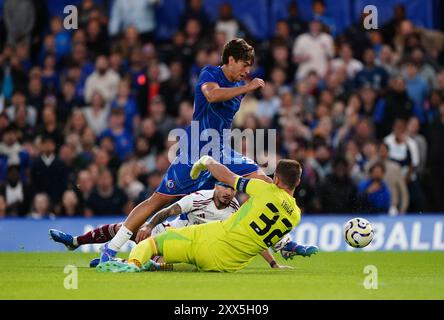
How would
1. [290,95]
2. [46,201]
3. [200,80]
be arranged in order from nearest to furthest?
[200,80]
[46,201]
[290,95]

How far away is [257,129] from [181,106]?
69.0 inches

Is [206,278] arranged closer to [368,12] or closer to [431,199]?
[431,199]

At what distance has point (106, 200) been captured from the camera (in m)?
19.9

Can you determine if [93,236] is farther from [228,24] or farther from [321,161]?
[228,24]

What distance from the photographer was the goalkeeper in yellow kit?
38.8 feet

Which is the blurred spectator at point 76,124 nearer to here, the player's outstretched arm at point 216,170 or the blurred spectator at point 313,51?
the blurred spectator at point 313,51

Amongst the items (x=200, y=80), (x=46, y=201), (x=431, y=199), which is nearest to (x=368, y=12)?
(x=431, y=199)

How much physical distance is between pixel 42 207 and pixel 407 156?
6511 millimetres

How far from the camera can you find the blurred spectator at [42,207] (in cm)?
1984

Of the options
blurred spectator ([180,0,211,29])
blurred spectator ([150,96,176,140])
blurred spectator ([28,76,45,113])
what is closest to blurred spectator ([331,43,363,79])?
blurred spectator ([180,0,211,29])

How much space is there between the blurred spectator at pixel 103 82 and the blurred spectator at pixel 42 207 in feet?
9.31

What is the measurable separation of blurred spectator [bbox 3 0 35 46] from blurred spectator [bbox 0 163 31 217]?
13.1ft

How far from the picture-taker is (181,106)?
71.1ft

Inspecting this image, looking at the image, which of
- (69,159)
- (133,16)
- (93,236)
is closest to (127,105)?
(69,159)
